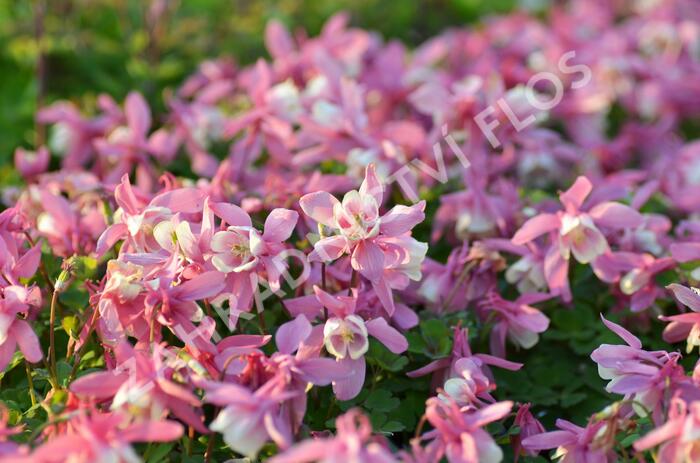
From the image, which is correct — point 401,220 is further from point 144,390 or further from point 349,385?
point 144,390

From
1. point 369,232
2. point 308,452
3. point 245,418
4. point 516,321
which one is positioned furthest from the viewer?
point 516,321

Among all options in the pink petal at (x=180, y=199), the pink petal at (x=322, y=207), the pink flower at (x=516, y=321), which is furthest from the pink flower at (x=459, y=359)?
the pink petal at (x=180, y=199)

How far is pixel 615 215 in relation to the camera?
195 centimetres

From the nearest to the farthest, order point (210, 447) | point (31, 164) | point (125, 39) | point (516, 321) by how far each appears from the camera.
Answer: point (210, 447) → point (516, 321) → point (31, 164) → point (125, 39)

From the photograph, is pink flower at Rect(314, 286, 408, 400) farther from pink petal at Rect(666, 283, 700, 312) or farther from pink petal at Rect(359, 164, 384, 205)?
pink petal at Rect(666, 283, 700, 312)

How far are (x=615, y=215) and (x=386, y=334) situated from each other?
0.64 m

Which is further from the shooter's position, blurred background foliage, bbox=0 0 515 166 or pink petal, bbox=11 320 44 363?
blurred background foliage, bbox=0 0 515 166

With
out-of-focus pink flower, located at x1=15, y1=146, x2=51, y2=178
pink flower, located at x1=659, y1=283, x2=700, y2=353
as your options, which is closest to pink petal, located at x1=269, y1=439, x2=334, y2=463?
pink flower, located at x1=659, y1=283, x2=700, y2=353

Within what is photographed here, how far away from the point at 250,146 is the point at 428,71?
793 millimetres

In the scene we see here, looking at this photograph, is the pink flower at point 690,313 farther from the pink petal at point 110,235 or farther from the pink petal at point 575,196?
the pink petal at point 110,235

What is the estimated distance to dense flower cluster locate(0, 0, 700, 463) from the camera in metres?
1.45

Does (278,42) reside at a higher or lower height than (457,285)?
higher

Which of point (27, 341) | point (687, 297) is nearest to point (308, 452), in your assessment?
point (27, 341)

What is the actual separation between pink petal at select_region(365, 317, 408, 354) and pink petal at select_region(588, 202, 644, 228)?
58 cm
